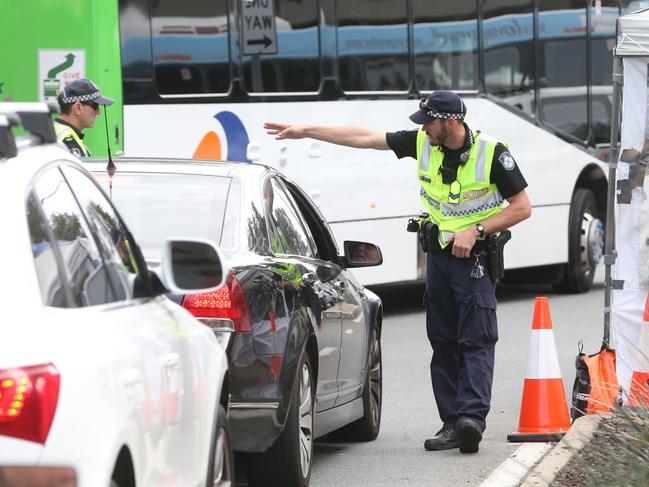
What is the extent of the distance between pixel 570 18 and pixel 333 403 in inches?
431

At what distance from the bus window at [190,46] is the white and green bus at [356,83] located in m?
0.01

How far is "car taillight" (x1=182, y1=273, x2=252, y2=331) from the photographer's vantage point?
6.59 m

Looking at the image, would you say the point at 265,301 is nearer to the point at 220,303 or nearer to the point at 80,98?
the point at 220,303

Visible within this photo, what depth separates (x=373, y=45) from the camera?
15.5 meters

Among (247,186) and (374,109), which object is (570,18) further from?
(247,186)

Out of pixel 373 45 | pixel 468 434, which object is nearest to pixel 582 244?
pixel 373 45

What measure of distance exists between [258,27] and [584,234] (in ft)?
18.2

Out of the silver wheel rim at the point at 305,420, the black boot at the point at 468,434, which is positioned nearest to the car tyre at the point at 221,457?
the silver wheel rim at the point at 305,420

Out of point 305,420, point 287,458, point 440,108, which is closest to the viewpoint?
point 287,458

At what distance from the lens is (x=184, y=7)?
1346cm

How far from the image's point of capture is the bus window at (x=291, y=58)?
14172 millimetres

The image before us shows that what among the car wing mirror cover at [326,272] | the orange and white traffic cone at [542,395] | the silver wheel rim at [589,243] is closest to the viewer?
the car wing mirror cover at [326,272]

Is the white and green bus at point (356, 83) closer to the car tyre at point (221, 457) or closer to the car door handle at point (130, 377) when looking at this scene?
the car tyre at point (221, 457)

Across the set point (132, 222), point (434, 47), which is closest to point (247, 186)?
point (132, 222)
